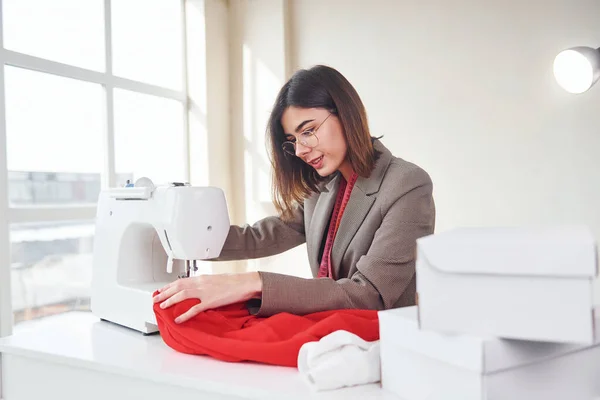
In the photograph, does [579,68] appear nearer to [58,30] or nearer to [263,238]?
[263,238]

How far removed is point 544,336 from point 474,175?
2526 millimetres

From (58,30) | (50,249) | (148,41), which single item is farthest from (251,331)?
(148,41)

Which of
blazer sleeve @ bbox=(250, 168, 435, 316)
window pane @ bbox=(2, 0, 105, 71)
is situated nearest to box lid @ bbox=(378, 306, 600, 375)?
blazer sleeve @ bbox=(250, 168, 435, 316)

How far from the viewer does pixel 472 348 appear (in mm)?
676

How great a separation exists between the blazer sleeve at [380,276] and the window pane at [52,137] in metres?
1.85

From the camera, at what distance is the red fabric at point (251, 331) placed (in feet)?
3.17

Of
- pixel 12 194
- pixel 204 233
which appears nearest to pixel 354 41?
pixel 12 194

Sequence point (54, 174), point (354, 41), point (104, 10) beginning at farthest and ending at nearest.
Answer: point (354, 41) → point (104, 10) → point (54, 174)

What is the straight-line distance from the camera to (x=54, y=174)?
2752 mm

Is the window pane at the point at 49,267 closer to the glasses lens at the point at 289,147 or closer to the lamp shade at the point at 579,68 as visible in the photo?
the glasses lens at the point at 289,147

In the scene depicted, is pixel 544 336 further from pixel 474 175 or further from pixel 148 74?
pixel 148 74

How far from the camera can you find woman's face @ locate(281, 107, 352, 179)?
5.13 feet

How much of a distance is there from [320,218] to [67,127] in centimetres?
177

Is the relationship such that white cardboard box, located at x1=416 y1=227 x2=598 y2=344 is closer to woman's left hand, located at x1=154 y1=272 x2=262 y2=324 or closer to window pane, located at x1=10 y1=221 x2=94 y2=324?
woman's left hand, located at x1=154 y1=272 x2=262 y2=324
